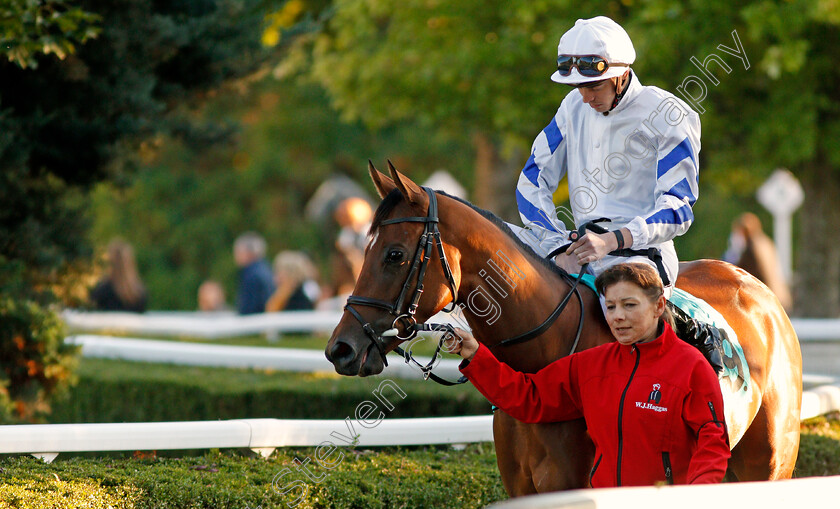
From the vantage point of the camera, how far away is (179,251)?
25.1 meters

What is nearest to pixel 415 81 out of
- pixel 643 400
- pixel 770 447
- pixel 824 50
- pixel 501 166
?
pixel 501 166

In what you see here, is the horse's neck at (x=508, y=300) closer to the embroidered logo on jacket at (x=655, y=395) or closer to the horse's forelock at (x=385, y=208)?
the horse's forelock at (x=385, y=208)

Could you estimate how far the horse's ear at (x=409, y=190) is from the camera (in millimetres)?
3402

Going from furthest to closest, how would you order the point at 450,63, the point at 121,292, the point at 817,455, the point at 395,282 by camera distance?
1. the point at 121,292
2. the point at 450,63
3. the point at 817,455
4. the point at 395,282

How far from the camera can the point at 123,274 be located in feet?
44.9

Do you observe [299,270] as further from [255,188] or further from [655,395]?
[255,188]

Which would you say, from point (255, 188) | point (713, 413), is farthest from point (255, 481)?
point (255, 188)

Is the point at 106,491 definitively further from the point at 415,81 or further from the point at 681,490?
the point at 415,81

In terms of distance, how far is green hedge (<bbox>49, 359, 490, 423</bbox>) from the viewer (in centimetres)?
741

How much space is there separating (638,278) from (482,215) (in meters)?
0.69

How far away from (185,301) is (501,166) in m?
11.7

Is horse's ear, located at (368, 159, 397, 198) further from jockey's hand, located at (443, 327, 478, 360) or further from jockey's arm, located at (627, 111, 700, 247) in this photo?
jockey's arm, located at (627, 111, 700, 247)

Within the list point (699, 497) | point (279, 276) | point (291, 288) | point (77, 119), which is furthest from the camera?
point (279, 276)

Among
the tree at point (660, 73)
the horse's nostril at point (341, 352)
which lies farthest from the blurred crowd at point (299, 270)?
the horse's nostril at point (341, 352)
